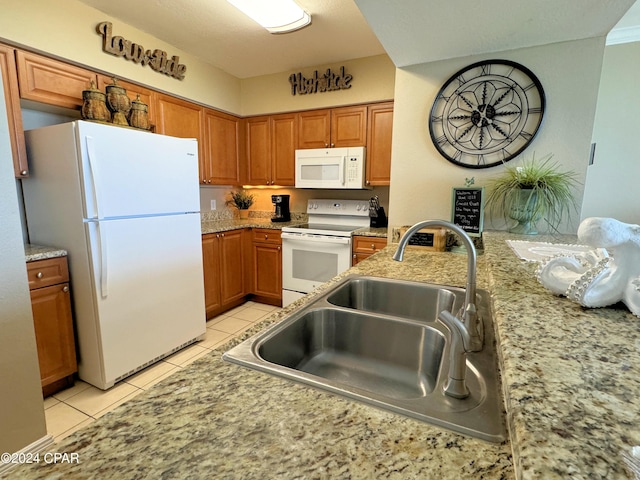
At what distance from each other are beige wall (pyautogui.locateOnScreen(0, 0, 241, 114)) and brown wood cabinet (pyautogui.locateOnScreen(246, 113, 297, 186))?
0.77m

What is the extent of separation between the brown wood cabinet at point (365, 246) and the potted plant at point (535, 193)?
108 cm

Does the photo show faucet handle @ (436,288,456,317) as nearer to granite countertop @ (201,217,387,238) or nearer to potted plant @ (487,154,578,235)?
potted plant @ (487,154,578,235)

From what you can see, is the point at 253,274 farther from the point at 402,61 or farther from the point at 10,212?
the point at 402,61

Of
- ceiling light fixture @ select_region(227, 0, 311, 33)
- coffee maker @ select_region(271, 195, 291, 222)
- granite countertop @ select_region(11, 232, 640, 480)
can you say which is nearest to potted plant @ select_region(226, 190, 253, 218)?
coffee maker @ select_region(271, 195, 291, 222)

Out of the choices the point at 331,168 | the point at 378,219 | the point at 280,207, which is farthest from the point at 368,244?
the point at 280,207

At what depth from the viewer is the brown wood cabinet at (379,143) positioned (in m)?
3.03

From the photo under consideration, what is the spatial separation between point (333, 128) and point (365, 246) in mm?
1335

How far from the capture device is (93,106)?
2.13m

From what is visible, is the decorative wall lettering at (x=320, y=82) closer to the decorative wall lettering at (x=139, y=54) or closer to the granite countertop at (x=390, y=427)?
the decorative wall lettering at (x=139, y=54)

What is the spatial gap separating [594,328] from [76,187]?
2356 millimetres

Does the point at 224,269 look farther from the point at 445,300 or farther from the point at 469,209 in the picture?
the point at 445,300

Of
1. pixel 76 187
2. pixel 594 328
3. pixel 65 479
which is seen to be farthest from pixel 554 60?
pixel 76 187

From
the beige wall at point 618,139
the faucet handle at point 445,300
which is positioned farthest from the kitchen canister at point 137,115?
the beige wall at point 618,139

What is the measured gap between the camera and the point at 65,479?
415mm
